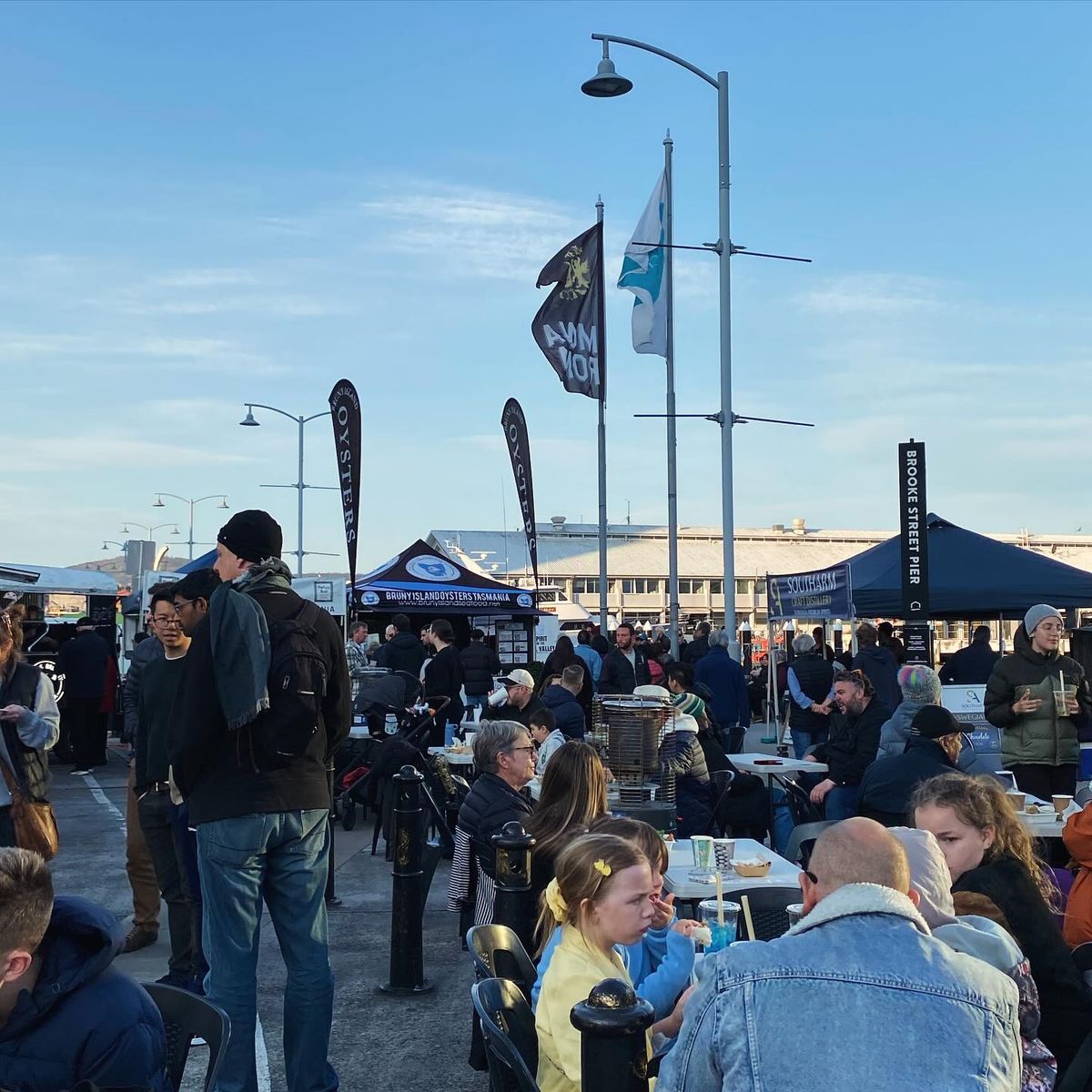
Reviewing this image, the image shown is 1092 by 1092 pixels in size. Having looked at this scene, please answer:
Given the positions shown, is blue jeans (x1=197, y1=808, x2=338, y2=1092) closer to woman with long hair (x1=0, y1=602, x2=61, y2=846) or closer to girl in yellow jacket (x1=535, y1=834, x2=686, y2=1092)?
girl in yellow jacket (x1=535, y1=834, x2=686, y2=1092)

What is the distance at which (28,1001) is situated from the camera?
2586 millimetres

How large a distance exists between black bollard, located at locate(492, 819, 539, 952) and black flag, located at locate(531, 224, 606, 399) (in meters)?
17.0

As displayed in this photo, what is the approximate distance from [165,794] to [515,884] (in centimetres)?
219

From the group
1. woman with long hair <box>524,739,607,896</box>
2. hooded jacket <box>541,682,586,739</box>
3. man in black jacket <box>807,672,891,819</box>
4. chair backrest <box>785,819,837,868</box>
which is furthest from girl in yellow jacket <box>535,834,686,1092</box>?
hooded jacket <box>541,682,586,739</box>

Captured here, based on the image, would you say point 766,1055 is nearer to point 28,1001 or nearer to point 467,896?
point 28,1001

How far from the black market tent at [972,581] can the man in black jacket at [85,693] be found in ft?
32.9

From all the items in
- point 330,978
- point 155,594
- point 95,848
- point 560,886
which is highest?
point 155,594

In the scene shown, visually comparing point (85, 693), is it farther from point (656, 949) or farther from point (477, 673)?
point (656, 949)

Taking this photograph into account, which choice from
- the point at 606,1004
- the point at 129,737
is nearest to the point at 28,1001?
the point at 606,1004

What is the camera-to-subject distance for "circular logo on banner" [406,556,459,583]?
21.9 metres

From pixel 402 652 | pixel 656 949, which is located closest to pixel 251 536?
pixel 656 949

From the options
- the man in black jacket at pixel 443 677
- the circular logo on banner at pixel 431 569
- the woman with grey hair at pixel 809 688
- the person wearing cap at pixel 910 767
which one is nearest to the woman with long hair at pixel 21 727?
the person wearing cap at pixel 910 767

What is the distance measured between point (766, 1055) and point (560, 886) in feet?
5.28

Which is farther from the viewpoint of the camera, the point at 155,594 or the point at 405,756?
the point at 405,756
